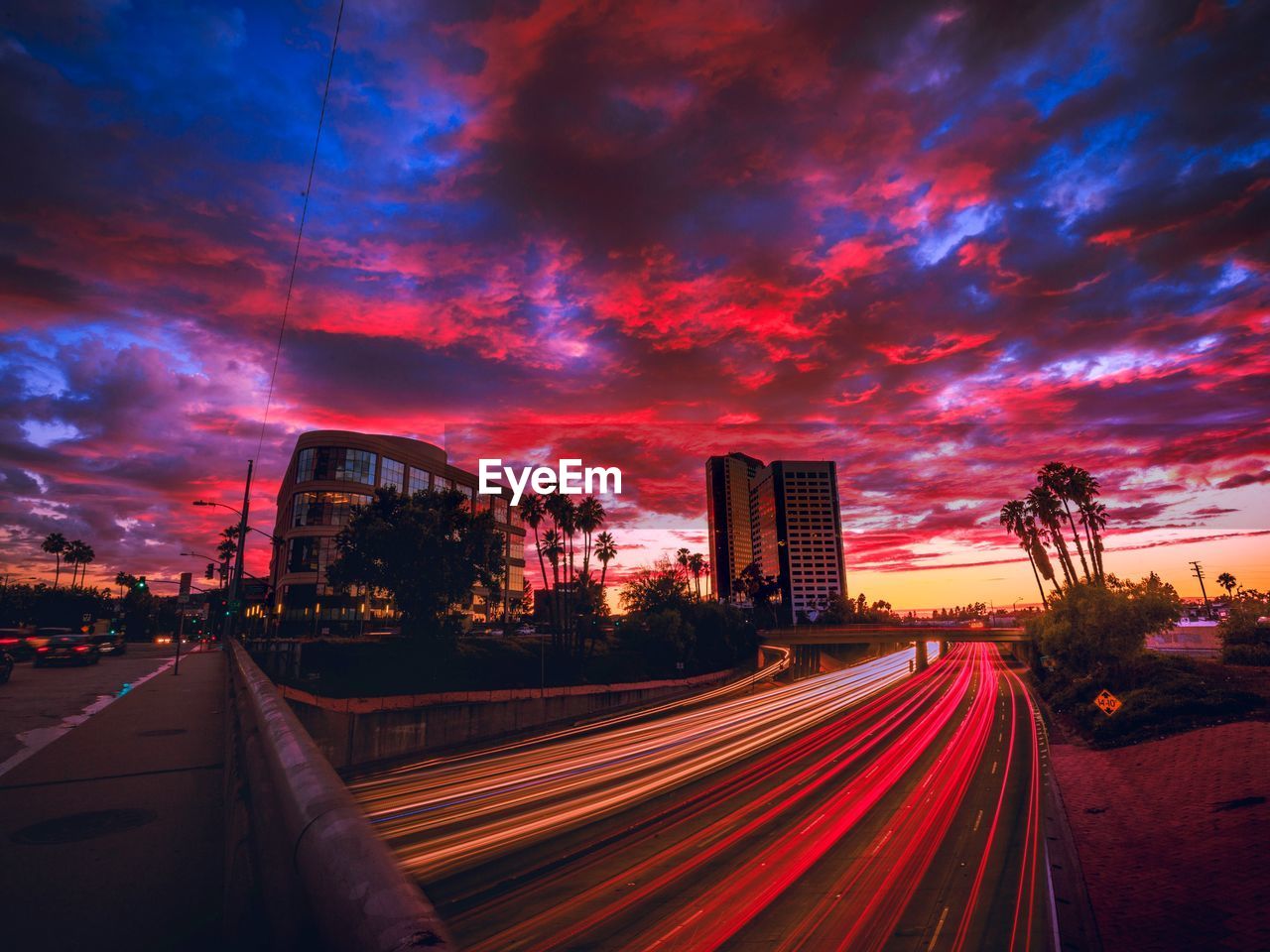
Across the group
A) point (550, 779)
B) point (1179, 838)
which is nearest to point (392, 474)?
point (550, 779)

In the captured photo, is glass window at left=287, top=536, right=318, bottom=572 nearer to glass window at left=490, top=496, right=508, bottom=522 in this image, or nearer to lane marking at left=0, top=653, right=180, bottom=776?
glass window at left=490, top=496, right=508, bottom=522

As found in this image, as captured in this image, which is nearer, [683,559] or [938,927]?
[938,927]

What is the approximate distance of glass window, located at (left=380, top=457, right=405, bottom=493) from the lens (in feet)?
312

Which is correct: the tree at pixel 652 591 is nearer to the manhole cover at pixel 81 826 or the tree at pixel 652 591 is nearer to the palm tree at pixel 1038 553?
the palm tree at pixel 1038 553

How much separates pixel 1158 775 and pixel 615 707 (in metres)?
44.0

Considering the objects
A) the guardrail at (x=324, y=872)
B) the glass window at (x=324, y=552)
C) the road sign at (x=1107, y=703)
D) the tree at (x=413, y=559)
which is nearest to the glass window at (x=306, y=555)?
the glass window at (x=324, y=552)

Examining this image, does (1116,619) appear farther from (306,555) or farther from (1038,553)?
(306,555)

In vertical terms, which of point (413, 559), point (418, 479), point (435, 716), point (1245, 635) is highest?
point (418, 479)

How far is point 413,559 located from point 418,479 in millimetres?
53161

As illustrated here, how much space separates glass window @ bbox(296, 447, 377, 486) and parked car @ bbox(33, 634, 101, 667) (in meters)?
64.7

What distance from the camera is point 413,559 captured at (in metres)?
54.5

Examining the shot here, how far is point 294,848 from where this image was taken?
7.07ft

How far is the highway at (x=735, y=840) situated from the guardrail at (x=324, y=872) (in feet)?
35.7

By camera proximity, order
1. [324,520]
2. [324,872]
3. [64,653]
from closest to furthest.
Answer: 1. [324,872]
2. [64,653]
3. [324,520]
